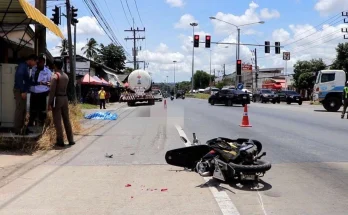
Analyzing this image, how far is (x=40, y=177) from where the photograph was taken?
711cm

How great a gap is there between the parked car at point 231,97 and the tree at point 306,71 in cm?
3164

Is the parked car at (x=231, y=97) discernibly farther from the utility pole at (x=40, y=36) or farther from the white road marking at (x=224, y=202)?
the white road marking at (x=224, y=202)

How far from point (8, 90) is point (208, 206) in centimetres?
726

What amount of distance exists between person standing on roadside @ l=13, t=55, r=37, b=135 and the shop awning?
3.56ft

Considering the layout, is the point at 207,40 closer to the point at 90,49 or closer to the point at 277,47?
the point at 277,47

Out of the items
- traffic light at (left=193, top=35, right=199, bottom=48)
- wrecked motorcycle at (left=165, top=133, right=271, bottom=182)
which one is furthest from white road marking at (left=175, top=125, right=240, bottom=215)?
traffic light at (left=193, top=35, right=199, bottom=48)

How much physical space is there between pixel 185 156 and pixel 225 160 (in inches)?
43.7

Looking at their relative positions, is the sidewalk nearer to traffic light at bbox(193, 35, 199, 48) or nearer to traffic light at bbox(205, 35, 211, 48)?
traffic light at bbox(193, 35, 199, 48)

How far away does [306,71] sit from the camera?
67438 millimetres

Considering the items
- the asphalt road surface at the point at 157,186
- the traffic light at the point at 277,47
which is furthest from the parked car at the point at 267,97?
the asphalt road surface at the point at 157,186

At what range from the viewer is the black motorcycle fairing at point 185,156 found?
7.38 m

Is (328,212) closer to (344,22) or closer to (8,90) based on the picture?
(8,90)

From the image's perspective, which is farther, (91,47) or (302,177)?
(91,47)

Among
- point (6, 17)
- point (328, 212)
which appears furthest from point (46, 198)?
point (6, 17)
